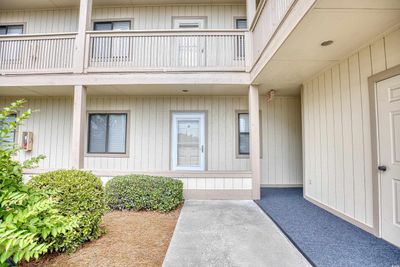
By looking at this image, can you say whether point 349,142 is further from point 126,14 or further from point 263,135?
point 126,14

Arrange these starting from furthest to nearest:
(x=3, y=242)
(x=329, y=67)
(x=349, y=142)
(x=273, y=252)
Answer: (x=329, y=67) < (x=349, y=142) < (x=273, y=252) < (x=3, y=242)

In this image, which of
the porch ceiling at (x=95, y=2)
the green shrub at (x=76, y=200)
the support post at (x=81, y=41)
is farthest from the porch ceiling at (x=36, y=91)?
the green shrub at (x=76, y=200)

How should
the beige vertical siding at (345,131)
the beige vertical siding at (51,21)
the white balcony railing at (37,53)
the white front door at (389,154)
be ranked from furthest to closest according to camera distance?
the beige vertical siding at (51,21) → the white balcony railing at (37,53) → the beige vertical siding at (345,131) → the white front door at (389,154)

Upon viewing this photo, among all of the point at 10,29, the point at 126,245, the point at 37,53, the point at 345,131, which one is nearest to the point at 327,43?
the point at 345,131

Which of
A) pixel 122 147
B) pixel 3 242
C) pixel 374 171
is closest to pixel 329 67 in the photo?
pixel 374 171

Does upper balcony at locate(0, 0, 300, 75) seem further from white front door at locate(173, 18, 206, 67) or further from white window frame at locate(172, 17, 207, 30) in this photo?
white window frame at locate(172, 17, 207, 30)

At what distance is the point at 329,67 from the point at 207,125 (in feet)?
12.3

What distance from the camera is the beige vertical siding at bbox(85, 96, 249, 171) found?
7074mm

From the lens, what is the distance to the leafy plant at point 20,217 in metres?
1.49

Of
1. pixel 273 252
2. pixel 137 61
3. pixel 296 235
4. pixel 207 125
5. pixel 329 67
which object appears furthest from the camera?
pixel 207 125

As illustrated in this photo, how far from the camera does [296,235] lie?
3314mm

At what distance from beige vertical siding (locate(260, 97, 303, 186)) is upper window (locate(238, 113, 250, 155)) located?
1.72ft

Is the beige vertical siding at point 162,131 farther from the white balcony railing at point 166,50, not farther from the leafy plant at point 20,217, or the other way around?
the leafy plant at point 20,217

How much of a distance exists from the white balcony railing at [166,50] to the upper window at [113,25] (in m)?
1.80
